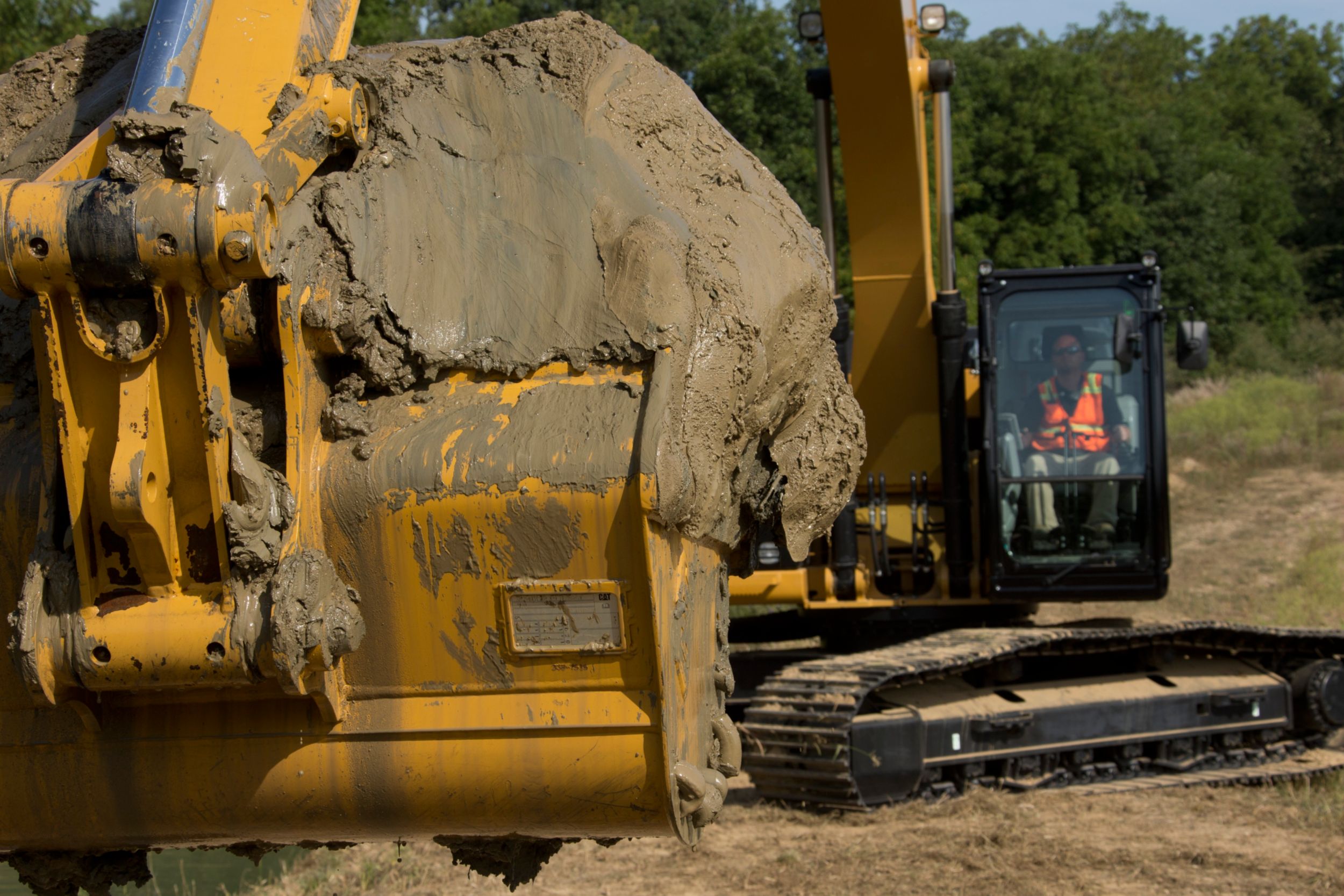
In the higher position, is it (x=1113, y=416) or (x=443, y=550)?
(x=1113, y=416)

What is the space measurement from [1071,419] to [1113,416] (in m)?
0.22

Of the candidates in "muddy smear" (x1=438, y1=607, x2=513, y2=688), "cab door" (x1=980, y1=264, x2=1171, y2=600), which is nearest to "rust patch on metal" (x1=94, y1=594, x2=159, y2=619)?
"muddy smear" (x1=438, y1=607, x2=513, y2=688)

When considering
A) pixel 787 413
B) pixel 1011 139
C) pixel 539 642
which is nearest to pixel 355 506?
pixel 539 642

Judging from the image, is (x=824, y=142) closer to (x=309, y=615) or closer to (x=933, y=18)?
(x=933, y=18)

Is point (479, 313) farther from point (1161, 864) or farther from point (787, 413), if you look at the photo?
point (1161, 864)

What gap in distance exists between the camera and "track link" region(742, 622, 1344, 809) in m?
7.19

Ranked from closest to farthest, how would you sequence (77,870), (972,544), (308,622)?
1. (308,622)
2. (77,870)
3. (972,544)

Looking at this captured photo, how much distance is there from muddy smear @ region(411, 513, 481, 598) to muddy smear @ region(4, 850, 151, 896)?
3.68 feet

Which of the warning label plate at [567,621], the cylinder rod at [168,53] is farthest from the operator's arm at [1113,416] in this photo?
the cylinder rod at [168,53]

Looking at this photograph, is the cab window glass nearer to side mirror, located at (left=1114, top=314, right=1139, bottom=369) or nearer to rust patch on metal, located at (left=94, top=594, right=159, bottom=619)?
side mirror, located at (left=1114, top=314, right=1139, bottom=369)

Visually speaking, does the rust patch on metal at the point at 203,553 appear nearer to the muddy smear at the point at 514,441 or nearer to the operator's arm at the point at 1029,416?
the muddy smear at the point at 514,441

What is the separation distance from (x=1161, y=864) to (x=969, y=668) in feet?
5.23

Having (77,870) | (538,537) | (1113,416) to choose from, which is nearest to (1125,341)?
(1113,416)

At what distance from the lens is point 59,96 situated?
11.7 ft
